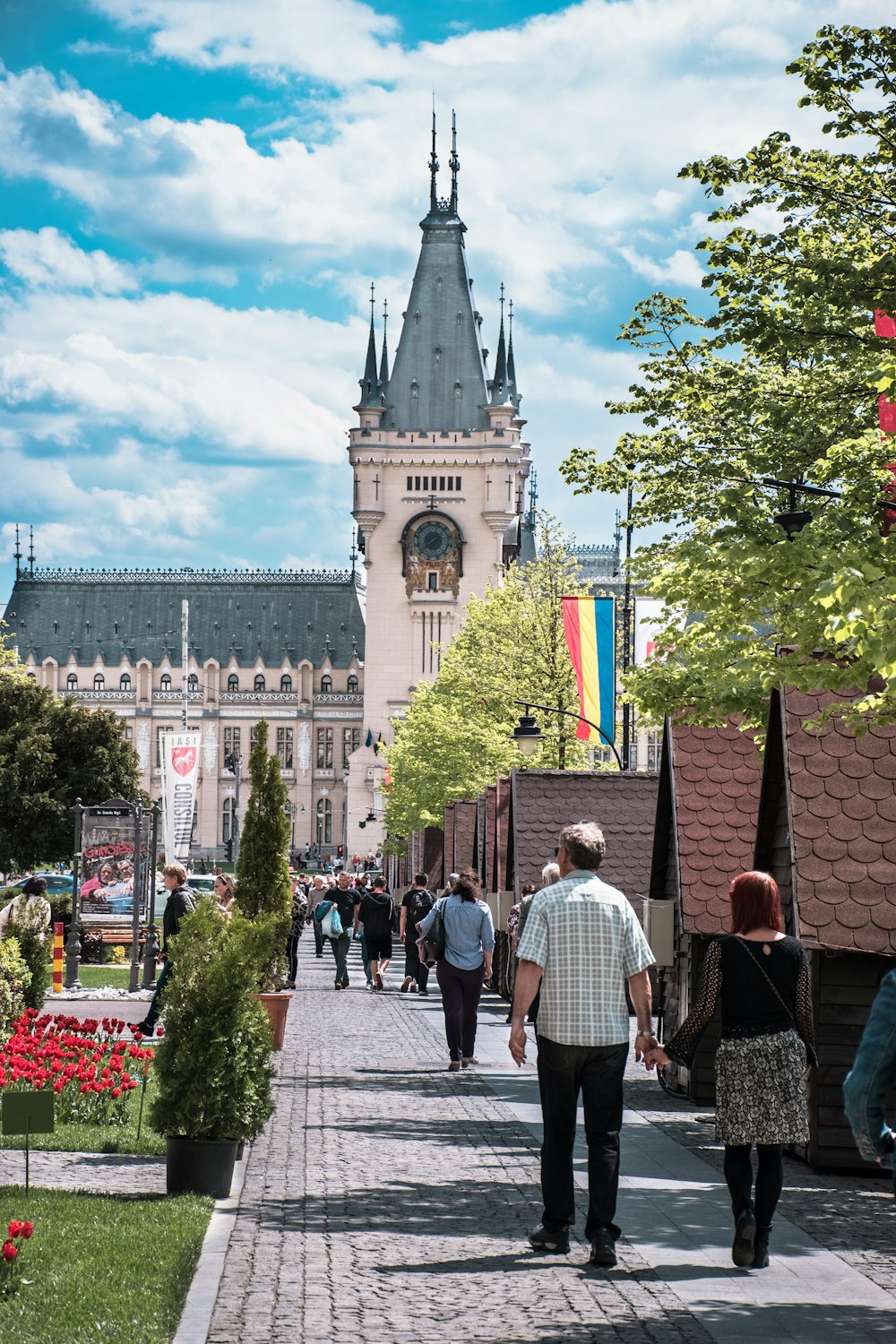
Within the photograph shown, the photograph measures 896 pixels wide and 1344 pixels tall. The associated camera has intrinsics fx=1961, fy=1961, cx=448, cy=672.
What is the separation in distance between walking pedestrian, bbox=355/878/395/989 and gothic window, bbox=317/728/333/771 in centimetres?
13718

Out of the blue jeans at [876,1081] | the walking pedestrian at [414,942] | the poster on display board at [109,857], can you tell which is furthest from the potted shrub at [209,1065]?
the poster on display board at [109,857]

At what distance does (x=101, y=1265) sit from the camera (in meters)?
7.93

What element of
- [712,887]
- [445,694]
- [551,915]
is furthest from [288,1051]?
[445,694]

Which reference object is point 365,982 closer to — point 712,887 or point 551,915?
point 712,887

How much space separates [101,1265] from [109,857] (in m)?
27.6

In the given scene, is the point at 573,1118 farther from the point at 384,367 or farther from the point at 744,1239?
the point at 384,367

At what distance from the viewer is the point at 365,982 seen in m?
36.9

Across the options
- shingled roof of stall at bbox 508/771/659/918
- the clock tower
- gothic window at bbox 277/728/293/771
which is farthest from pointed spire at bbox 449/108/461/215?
shingled roof of stall at bbox 508/771/659/918

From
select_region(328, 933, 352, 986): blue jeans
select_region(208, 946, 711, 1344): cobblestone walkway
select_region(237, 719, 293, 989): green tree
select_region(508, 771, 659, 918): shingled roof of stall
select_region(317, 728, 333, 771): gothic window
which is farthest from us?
select_region(317, 728, 333, 771): gothic window

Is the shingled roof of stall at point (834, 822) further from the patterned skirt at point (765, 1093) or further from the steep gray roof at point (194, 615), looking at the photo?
the steep gray roof at point (194, 615)

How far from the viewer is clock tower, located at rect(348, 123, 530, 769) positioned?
13338cm

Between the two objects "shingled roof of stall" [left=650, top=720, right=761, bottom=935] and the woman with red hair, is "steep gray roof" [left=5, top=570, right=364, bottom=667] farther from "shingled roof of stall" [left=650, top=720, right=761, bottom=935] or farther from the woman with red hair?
the woman with red hair

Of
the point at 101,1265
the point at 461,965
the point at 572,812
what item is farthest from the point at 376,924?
the point at 101,1265

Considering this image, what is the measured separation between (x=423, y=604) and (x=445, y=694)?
75293 mm
